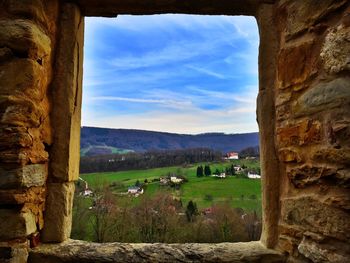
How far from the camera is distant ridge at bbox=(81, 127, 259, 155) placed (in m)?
7.98

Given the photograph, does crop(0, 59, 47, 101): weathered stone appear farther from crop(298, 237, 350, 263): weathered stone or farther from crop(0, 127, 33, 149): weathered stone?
crop(298, 237, 350, 263): weathered stone

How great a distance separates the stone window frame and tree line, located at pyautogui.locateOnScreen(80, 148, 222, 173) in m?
3.91

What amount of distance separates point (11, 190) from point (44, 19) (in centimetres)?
93

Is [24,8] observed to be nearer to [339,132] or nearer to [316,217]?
[339,132]

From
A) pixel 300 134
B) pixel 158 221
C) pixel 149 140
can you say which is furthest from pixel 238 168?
pixel 149 140

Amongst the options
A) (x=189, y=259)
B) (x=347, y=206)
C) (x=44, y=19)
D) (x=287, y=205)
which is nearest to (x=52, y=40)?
(x=44, y=19)

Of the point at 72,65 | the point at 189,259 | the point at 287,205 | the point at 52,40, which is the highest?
the point at 52,40

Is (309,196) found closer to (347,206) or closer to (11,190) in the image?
(347,206)

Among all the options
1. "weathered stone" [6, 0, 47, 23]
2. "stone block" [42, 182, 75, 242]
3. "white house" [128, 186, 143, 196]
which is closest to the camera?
"weathered stone" [6, 0, 47, 23]

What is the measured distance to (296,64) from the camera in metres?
1.76

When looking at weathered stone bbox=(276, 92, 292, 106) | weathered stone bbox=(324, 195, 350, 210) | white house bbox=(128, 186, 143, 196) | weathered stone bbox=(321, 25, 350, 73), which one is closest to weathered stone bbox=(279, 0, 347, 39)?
weathered stone bbox=(321, 25, 350, 73)

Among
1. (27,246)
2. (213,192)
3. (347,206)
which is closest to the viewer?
(347,206)

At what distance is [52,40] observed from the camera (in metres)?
1.99

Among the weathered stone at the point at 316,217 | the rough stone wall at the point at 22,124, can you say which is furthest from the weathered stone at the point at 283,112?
the rough stone wall at the point at 22,124
